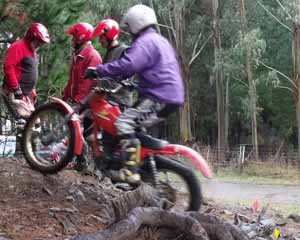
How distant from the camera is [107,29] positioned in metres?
7.14

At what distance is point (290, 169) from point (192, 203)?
19.5 meters

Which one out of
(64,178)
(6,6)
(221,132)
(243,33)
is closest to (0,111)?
(6,6)

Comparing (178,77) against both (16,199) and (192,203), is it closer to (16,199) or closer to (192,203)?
(192,203)

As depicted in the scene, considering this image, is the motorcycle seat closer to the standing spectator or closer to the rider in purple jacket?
the rider in purple jacket

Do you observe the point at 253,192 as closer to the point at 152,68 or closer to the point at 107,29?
the point at 107,29

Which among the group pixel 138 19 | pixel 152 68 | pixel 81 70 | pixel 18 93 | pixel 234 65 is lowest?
pixel 234 65

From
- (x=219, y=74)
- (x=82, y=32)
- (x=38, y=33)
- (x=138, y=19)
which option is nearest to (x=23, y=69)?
(x=38, y=33)

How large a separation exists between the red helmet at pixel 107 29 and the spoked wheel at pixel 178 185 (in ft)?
5.93

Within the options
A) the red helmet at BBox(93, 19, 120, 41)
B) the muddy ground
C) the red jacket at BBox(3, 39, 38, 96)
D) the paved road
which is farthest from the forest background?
the red helmet at BBox(93, 19, 120, 41)

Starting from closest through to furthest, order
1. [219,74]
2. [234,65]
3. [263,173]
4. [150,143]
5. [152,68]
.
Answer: [152,68] < [150,143] < [263,173] < [234,65] < [219,74]

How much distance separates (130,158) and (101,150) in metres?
0.49

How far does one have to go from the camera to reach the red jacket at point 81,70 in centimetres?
768

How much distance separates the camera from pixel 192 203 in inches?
240

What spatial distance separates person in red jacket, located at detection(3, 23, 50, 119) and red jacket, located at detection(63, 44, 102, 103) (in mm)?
462
